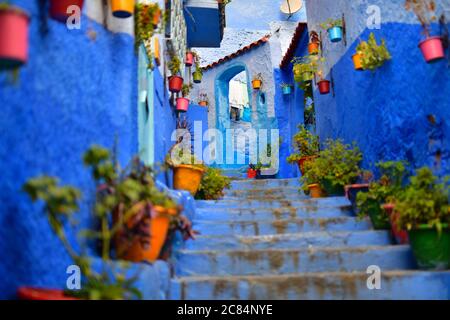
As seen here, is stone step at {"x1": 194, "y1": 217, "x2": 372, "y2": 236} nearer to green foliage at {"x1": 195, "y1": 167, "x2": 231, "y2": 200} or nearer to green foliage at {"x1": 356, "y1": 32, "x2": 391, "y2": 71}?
green foliage at {"x1": 195, "y1": 167, "x2": 231, "y2": 200}

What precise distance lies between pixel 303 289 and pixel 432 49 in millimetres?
2814

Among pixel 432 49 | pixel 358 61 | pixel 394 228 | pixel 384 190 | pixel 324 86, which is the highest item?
pixel 324 86

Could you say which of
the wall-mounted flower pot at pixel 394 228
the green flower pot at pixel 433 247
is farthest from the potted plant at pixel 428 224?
the wall-mounted flower pot at pixel 394 228

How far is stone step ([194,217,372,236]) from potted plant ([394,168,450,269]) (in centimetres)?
122

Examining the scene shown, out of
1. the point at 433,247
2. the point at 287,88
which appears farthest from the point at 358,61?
the point at 287,88

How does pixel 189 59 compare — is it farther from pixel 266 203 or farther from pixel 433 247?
pixel 433 247

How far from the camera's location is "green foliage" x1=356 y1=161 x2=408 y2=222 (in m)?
5.54

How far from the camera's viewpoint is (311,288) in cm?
419

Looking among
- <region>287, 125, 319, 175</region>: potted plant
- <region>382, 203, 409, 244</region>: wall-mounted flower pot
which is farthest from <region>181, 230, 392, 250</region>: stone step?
<region>287, 125, 319, 175</region>: potted plant

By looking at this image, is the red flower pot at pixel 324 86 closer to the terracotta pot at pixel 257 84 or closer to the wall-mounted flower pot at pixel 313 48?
the wall-mounted flower pot at pixel 313 48

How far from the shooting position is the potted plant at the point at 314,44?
8.79 m

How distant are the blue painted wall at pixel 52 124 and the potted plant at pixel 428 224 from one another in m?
2.67

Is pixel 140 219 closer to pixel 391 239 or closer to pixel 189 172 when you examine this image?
pixel 391 239

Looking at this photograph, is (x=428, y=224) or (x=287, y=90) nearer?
(x=428, y=224)
